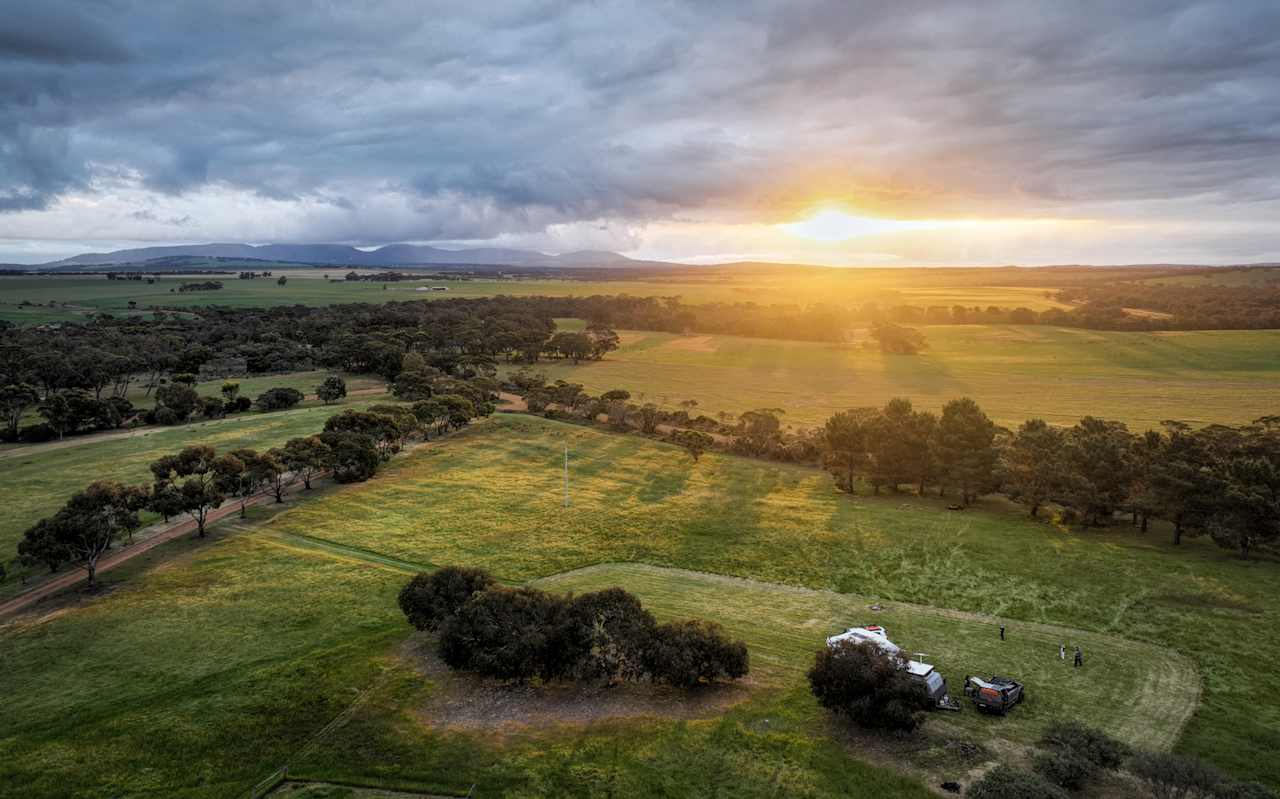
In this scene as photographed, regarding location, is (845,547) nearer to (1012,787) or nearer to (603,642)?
(603,642)

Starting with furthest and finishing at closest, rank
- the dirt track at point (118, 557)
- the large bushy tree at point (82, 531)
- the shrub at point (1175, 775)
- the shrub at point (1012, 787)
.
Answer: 1. the large bushy tree at point (82, 531)
2. the dirt track at point (118, 557)
3. the shrub at point (1012, 787)
4. the shrub at point (1175, 775)

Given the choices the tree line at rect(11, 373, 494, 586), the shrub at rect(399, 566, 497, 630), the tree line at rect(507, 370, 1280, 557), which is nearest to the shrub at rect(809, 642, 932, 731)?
the shrub at rect(399, 566, 497, 630)

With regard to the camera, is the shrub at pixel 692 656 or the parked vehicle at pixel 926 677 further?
the shrub at pixel 692 656

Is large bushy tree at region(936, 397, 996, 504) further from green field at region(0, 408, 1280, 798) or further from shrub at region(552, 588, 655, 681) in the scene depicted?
shrub at region(552, 588, 655, 681)

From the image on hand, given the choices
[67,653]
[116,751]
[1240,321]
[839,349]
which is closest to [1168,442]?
[116,751]

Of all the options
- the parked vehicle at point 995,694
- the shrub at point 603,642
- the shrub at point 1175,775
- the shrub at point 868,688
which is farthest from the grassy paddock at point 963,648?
the shrub at point 603,642

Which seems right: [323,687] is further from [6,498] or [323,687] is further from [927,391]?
[927,391]

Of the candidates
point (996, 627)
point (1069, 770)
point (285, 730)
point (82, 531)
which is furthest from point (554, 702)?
point (82, 531)

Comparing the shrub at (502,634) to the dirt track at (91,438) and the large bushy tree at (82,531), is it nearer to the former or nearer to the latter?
the large bushy tree at (82,531)
